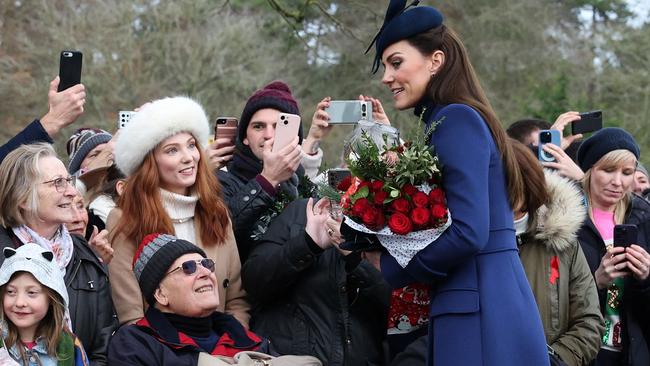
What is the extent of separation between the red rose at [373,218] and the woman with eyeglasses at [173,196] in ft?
5.15

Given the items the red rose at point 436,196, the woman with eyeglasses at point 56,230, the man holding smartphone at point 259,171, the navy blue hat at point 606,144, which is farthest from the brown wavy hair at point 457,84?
the navy blue hat at point 606,144

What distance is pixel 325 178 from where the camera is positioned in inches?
209

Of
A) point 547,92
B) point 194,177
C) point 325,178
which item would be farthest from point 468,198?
point 547,92

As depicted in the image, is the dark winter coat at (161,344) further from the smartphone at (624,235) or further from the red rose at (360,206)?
the smartphone at (624,235)

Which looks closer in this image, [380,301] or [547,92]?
[380,301]

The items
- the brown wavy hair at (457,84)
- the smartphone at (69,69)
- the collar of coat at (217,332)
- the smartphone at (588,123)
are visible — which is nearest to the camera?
the brown wavy hair at (457,84)

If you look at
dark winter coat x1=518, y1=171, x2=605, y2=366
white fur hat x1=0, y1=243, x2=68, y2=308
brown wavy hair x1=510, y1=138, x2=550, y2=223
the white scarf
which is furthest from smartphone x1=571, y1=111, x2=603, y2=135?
white fur hat x1=0, y1=243, x2=68, y2=308

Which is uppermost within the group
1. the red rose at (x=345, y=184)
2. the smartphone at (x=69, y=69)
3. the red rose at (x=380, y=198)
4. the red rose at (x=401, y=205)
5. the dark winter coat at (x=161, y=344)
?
the smartphone at (x=69, y=69)

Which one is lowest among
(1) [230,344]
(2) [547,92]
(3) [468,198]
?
(1) [230,344]

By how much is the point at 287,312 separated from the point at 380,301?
0.48 meters

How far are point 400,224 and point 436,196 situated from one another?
18cm

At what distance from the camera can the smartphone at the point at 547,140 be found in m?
6.79

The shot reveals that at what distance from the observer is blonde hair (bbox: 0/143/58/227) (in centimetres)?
511

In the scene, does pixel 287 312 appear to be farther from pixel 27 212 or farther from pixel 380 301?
pixel 27 212
